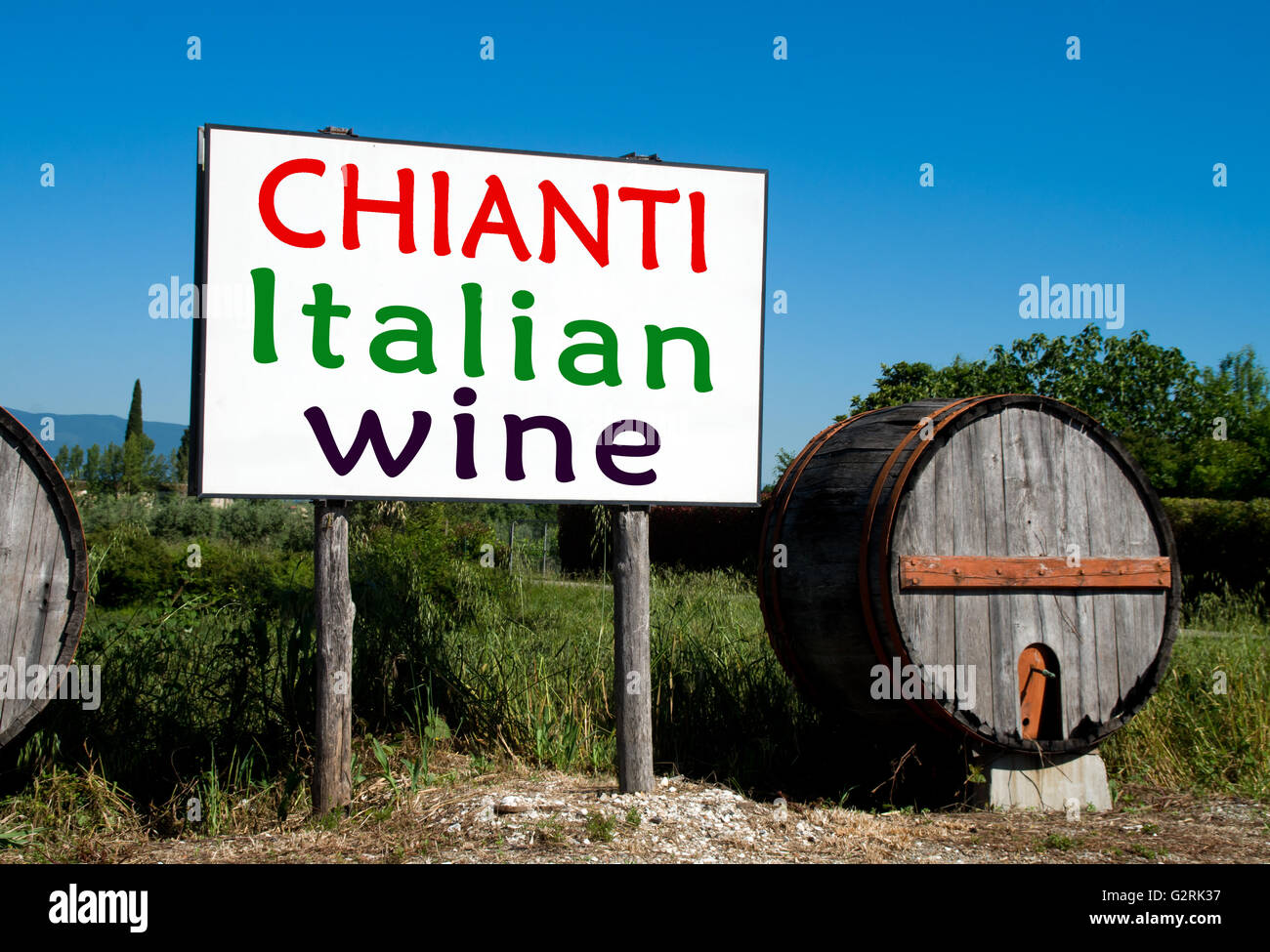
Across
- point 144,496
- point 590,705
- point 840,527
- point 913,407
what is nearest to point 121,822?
point 590,705

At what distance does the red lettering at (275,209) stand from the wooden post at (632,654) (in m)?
1.94

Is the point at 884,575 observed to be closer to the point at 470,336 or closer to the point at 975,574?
the point at 975,574

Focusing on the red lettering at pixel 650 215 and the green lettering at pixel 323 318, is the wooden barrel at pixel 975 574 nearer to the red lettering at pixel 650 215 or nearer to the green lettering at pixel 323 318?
the red lettering at pixel 650 215

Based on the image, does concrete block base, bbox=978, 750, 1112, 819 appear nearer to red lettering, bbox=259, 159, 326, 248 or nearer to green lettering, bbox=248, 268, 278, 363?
green lettering, bbox=248, 268, 278, 363

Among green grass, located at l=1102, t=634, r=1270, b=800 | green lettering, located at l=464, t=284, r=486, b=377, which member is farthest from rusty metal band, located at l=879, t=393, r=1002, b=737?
green lettering, located at l=464, t=284, r=486, b=377

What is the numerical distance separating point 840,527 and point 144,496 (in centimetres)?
1783

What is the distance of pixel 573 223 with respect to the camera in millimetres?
4930

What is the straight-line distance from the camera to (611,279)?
496cm

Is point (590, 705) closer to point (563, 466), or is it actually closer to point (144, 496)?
point (563, 466)

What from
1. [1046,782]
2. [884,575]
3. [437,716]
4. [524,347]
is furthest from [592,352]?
[1046,782]

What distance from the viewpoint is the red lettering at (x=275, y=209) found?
4586 mm

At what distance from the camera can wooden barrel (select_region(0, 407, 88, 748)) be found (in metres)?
4.15

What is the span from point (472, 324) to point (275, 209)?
103cm

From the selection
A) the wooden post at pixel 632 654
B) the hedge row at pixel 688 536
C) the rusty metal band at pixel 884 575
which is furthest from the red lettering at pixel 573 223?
the hedge row at pixel 688 536
